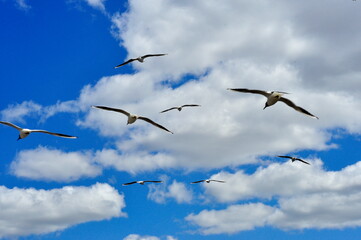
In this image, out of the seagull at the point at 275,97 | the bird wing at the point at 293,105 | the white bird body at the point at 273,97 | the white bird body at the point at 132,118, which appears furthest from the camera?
the white bird body at the point at 132,118

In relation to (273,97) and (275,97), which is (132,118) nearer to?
(273,97)

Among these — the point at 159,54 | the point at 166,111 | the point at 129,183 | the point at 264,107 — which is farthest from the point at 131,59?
the point at 264,107

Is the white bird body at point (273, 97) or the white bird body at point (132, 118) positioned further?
the white bird body at point (132, 118)

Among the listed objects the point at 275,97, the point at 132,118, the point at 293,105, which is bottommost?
the point at 293,105

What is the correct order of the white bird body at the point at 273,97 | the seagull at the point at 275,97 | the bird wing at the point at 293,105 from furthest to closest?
the bird wing at the point at 293,105 → the seagull at the point at 275,97 → the white bird body at the point at 273,97

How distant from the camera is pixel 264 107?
159 ft

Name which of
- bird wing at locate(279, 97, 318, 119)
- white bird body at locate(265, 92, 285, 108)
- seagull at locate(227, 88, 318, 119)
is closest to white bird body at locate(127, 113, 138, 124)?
seagull at locate(227, 88, 318, 119)

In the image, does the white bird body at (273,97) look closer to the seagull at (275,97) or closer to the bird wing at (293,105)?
the seagull at (275,97)

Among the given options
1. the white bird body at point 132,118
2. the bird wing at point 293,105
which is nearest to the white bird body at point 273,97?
the bird wing at point 293,105

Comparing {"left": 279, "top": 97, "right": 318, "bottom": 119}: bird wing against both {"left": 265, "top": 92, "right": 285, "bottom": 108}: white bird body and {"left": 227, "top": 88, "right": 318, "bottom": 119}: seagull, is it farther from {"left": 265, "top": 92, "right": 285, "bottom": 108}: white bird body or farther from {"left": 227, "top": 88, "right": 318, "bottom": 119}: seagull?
{"left": 265, "top": 92, "right": 285, "bottom": 108}: white bird body

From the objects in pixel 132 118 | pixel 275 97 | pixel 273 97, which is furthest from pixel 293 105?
pixel 132 118

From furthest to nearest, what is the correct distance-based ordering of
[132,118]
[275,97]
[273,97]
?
1. [132,118]
2. [273,97]
3. [275,97]

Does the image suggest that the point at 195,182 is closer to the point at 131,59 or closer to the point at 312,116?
the point at 131,59

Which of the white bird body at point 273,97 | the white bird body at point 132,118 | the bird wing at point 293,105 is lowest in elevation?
the bird wing at point 293,105
